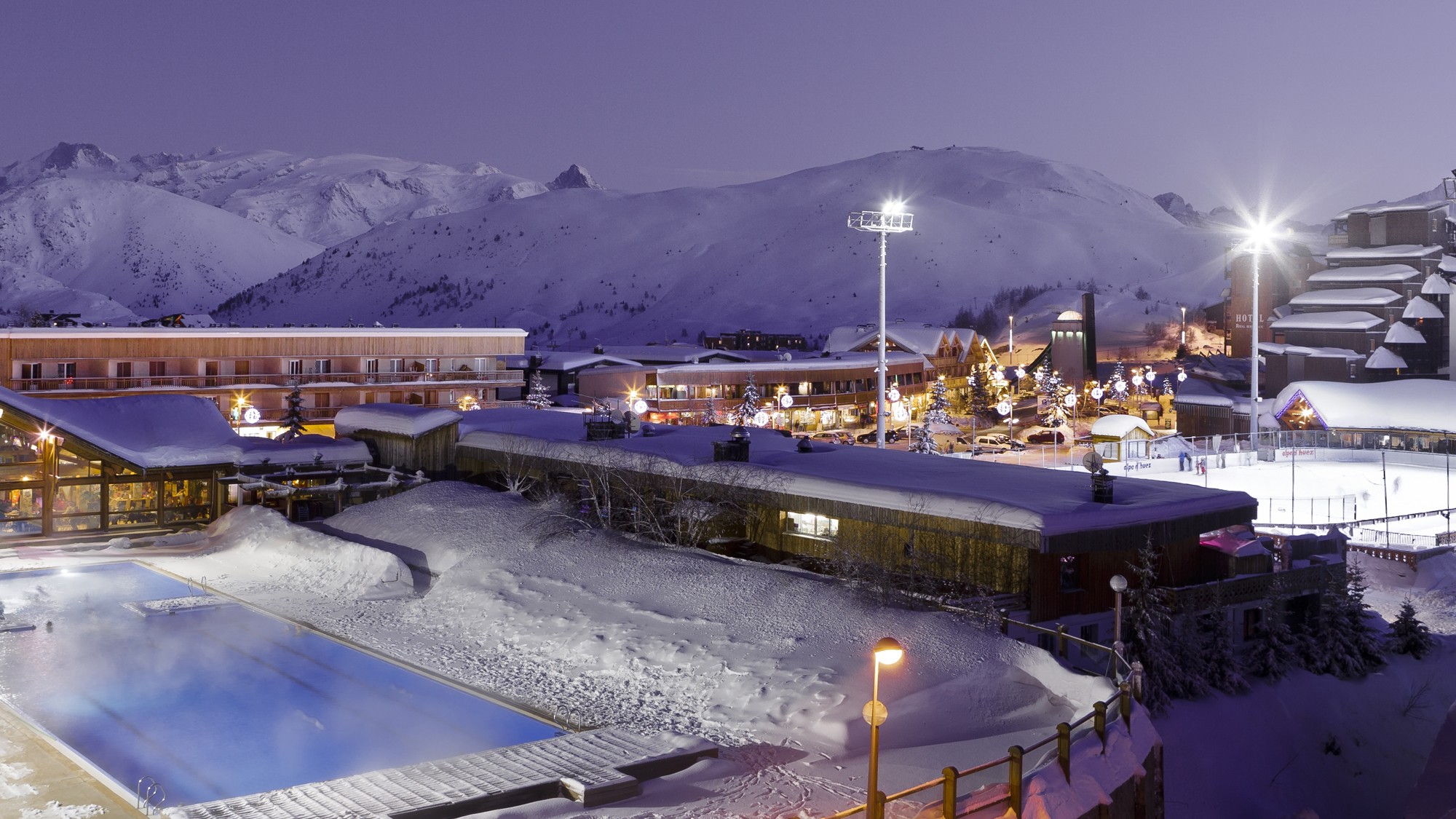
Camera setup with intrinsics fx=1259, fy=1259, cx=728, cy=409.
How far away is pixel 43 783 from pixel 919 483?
16.3m

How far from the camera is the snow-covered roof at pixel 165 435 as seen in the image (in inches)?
1220

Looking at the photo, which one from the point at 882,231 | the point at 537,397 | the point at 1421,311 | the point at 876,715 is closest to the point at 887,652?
the point at 876,715

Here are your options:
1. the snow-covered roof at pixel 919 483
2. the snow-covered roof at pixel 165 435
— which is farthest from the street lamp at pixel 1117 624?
the snow-covered roof at pixel 165 435

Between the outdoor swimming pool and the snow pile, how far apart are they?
230cm

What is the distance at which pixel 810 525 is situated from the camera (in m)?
26.5

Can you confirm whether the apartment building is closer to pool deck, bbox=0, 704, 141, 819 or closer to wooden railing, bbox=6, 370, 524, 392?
wooden railing, bbox=6, 370, 524, 392

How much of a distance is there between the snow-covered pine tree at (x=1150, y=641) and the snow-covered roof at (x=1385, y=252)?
190ft

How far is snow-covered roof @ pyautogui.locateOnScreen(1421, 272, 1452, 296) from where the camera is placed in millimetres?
70125

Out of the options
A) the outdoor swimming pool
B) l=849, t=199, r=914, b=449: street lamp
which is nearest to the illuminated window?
the outdoor swimming pool

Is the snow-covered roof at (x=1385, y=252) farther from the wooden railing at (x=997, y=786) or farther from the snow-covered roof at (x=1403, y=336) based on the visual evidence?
the wooden railing at (x=997, y=786)

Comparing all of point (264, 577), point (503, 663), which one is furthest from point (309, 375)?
point (503, 663)

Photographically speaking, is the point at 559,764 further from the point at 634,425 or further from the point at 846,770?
the point at 634,425

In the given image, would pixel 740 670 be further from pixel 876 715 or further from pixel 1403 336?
pixel 1403 336

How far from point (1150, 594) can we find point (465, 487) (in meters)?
17.3
